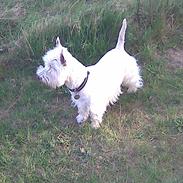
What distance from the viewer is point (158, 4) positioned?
19.7 feet

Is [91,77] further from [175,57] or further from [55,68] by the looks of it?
[175,57]

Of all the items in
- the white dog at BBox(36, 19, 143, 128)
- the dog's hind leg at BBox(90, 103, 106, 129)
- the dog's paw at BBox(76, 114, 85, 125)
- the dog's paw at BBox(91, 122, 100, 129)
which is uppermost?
the white dog at BBox(36, 19, 143, 128)

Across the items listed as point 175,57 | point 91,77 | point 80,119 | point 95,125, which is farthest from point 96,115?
point 175,57

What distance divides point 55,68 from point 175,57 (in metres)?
2.08

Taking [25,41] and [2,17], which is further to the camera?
[2,17]

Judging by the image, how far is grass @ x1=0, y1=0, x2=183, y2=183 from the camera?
4.33 m

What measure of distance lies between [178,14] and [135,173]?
264cm

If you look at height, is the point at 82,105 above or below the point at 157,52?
above

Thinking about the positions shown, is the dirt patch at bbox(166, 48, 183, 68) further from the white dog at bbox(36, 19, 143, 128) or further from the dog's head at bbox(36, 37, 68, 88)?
the dog's head at bbox(36, 37, 68, 88)

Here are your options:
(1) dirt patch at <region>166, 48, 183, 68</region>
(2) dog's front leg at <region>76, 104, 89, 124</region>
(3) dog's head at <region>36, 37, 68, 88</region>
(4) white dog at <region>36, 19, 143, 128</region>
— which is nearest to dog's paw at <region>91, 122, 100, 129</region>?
(4) white dog at <region>36, 19, 143, 128</region>

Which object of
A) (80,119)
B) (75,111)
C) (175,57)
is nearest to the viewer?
(80,119)

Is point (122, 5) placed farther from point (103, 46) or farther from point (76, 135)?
point (76, 135)

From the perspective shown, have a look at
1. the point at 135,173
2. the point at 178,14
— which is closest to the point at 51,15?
the point at 178,14

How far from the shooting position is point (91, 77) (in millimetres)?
4625
